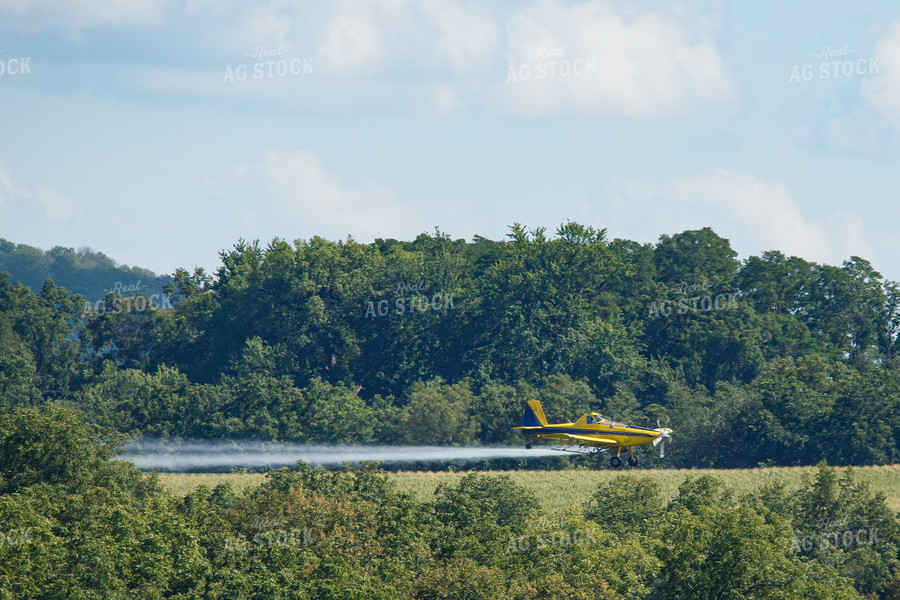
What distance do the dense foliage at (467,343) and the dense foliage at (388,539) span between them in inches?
1550

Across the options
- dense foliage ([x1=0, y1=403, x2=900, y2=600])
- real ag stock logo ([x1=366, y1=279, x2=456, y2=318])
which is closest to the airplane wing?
dense foliage ([x1=0, y1=403, x2=900, y2=600])

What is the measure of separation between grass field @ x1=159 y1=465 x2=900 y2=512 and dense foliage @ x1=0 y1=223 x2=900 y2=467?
13.1 meters

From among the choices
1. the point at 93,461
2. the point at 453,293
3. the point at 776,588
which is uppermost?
the point at 453,293

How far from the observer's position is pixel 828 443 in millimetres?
97438

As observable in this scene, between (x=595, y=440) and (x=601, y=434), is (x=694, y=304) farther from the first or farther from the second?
(x=595, y=440)

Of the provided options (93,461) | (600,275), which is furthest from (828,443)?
(93,461)

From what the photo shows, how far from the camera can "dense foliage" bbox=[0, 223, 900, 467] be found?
102875 mm

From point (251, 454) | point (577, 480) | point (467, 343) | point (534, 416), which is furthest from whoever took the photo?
point (467, 343)

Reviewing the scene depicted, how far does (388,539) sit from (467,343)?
7481 centimetres

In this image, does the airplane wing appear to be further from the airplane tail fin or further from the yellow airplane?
the airplane tail fin

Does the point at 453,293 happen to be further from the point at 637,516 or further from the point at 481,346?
the point at 637,516

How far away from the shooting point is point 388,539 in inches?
1989

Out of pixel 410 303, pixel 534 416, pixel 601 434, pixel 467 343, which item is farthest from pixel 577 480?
pixel 410 303

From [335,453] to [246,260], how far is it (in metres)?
47.3
